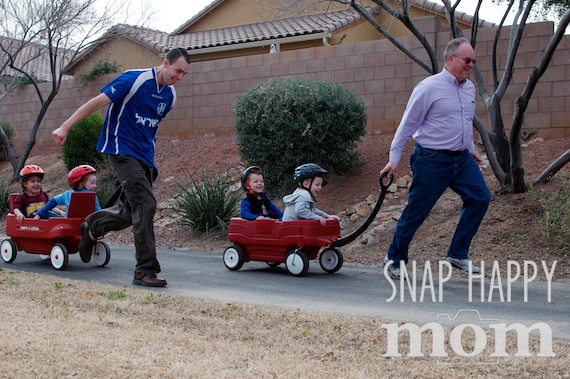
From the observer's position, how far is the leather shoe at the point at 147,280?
750 cm

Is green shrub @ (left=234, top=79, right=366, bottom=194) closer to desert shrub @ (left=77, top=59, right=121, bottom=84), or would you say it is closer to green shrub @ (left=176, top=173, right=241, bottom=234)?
green shrub @ (left=176, top=173, right=241, bottom=234)

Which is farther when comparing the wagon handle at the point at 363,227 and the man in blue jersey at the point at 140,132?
the wagon handle at the point at 363,227

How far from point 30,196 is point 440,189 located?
18.1ft

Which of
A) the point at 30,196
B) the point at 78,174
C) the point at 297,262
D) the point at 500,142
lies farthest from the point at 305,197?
the point at 30,196

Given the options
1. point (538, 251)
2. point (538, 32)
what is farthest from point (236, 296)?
point (538, 32)

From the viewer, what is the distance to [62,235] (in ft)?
29.6

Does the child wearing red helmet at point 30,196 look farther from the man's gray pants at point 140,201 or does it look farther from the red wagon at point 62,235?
the man's gray pants at point 140,201

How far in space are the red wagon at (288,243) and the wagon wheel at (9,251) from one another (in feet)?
9.22

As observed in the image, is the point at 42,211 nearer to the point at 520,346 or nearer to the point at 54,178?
the point at 520,346

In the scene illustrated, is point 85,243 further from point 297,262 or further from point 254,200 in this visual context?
point 297,262

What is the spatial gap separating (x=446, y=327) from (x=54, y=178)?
16622mm

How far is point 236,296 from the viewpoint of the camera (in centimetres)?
701

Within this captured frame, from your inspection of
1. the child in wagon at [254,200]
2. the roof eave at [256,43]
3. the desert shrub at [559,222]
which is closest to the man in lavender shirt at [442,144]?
the desert shrub at [559,222]

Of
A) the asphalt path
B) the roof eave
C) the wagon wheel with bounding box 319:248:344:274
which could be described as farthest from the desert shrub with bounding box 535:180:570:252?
the roof eave
